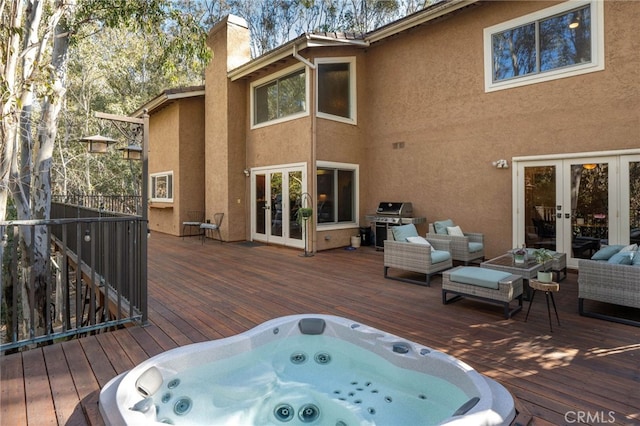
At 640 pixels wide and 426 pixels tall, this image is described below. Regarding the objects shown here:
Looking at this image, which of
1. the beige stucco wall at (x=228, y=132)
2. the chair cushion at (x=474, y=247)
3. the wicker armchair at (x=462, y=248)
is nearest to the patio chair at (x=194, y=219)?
the beige stucco wall at (x=228, y=132)

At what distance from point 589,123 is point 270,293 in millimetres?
6261

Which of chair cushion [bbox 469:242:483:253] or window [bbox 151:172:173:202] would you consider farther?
window [bbox 151:172:173:202]

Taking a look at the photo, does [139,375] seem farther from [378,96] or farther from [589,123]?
[378,96]

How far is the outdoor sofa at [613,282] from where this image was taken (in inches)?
148

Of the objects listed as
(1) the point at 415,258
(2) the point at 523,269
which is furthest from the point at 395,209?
(2) the point at 523,269

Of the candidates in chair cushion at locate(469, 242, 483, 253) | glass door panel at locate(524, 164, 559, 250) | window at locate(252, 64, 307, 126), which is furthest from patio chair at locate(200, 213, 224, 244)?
glass door panel at locate(524, 164, 559, 250)

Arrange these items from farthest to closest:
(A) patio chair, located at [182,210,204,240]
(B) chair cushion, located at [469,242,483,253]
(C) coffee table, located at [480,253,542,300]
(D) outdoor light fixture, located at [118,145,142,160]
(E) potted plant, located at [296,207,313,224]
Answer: (A) patio chair, located at [182,210,204,240] < (E) potted plant, located at [296,207,313,224] < (B) chair cushion, located at [469,242,483,253] < (C) coffee table, located at [480,253,542,300] < (D) outdoor light fixture, located at [118,145,142,160]

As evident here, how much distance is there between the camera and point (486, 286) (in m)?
4.19

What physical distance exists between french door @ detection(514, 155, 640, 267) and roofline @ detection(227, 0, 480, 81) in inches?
146

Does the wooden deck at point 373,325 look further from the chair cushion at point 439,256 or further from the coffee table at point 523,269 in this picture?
the chair cushion at point 439,256

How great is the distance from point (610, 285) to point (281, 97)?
8.14 m

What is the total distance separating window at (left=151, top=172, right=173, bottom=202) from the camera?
39.9 feet

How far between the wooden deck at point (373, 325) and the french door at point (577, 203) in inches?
40.9

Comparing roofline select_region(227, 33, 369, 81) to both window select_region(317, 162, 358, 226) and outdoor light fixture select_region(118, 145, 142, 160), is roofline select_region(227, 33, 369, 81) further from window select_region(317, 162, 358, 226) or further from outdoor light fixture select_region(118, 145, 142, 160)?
outdoor light fixture select_region(118, 145, 142, 160)
